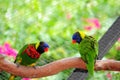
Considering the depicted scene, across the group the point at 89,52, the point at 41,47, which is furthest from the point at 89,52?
the point at 41,47

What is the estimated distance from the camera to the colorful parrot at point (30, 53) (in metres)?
1.41

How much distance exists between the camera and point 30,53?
147cm

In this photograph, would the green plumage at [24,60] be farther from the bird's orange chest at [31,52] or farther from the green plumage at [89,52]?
the green plumage at [89,52]

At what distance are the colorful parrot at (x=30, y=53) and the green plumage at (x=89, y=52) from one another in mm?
176

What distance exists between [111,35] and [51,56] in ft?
1.34

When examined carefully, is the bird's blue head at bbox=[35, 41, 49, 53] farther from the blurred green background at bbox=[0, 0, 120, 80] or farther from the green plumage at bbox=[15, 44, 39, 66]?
the blurred green background at bbox=[0, 0, 120, 80]

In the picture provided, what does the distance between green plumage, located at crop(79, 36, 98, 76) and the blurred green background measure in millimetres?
396

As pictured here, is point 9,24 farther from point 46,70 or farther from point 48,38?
point 46,70

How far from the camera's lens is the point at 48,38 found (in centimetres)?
180

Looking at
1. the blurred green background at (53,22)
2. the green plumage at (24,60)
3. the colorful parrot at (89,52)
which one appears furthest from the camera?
the blurred green background at (53,22)

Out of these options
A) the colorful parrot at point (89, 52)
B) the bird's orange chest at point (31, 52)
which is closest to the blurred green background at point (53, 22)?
the bird's orange chest at point (31, 52)

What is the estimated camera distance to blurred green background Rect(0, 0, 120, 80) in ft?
5.77

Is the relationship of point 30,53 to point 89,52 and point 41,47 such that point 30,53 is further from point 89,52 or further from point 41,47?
point 89,52

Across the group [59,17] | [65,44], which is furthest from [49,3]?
[65,44]
